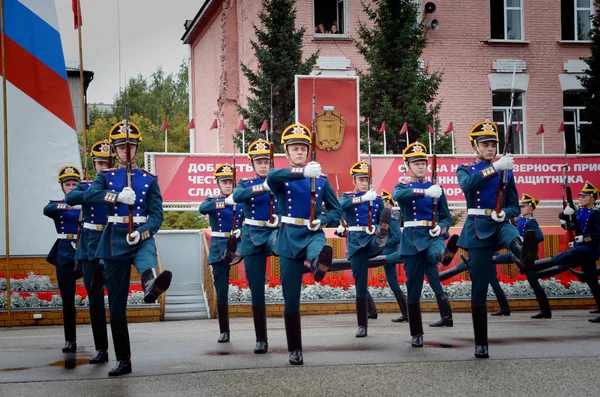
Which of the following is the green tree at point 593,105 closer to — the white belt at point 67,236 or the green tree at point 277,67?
the green tree at point 277,67

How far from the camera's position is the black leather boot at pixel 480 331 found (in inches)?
361

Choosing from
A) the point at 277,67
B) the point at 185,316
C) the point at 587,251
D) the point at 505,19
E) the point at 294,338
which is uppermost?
the point at 505,19

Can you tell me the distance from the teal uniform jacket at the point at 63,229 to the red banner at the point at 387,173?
676 cm

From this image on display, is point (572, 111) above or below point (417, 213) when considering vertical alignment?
above

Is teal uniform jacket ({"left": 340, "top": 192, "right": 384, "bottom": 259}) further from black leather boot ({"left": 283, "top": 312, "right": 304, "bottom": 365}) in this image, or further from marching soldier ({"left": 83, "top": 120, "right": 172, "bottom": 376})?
marching soldier ({"left": 83, "top": 120, "right": 172, "bottom": 376})

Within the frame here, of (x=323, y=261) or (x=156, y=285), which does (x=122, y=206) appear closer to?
(x=156, y=285)

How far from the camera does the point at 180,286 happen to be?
1850 cm

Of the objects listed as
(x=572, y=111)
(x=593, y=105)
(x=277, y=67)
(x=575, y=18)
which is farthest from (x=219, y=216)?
(x=575, y=18)

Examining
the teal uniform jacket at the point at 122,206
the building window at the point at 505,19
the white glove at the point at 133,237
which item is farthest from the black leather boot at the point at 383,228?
the building window at the point at 505,19

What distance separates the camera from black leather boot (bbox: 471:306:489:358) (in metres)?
9.17

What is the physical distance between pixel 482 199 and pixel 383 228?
253cm

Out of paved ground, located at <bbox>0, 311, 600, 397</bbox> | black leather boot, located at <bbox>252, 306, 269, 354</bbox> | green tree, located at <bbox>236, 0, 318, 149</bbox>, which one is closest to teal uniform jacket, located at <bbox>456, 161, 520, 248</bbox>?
paved ground, located at <bbox>0, 311, 600, 397</bbox>

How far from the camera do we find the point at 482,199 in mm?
9625

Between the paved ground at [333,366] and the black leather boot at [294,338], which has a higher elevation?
the black leather boot at [294,338]
